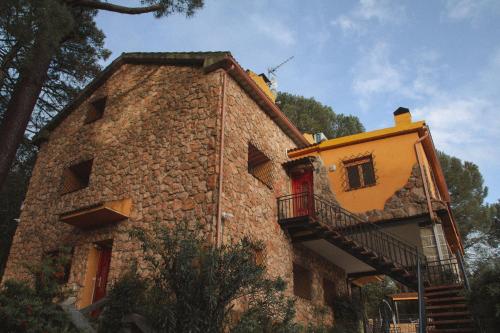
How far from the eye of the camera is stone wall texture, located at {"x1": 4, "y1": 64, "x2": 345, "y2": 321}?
27.9 feet

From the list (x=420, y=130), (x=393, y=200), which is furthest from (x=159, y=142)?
(x=420, y=130)

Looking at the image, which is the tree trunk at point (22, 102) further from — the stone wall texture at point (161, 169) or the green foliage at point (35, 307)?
the green foliage at point (35, 307)

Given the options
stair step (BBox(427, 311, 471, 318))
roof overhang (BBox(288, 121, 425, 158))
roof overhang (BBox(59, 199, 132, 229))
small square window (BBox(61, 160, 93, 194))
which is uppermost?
roof overhang (BBox(288, 121, 425, 158))

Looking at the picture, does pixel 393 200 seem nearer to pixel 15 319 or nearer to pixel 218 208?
pixel 218 208

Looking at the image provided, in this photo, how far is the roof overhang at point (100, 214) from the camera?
8578 mm

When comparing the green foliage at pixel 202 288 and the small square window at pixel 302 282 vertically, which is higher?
the small square window at pixel 302 282

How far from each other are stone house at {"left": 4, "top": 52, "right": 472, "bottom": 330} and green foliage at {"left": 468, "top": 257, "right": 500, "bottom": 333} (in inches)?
111

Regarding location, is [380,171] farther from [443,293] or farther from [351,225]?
[443,293]

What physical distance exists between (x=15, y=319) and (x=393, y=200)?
9619 mm

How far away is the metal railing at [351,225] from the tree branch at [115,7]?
21.3 feet

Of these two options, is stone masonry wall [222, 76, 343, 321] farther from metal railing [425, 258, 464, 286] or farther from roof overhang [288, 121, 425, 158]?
metal railing [425, 258, 464, 286]

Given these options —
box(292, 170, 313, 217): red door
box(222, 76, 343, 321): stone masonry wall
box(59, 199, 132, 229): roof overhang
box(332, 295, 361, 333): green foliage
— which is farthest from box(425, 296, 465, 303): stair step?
box(59, 199, 132, 229): roof overhang

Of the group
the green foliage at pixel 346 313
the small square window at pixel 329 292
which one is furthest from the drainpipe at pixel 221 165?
the green foliage at pixel 346 313

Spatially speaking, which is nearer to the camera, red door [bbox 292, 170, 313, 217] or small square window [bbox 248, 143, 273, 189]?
small square window [bbox 248, 143, 273, 189]
